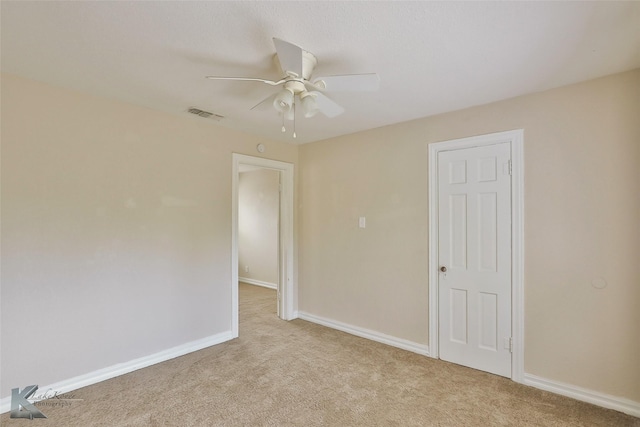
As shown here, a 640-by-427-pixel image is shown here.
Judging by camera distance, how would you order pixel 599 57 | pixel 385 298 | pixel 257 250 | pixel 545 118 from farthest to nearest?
pixel 257 250 → pixel 385 298 → pixel 545 118 → pixel 599 57

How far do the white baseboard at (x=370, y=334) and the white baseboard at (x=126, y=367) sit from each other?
1.10 metres

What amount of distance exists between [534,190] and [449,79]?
114 cm

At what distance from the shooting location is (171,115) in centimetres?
312

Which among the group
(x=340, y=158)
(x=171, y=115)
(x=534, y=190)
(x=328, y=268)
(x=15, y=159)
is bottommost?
(x=328, y=268)

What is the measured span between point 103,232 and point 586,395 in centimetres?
399

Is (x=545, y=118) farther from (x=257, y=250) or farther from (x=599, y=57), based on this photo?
(x=257, y=250)

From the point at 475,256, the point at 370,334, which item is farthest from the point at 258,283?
the point at 475,256

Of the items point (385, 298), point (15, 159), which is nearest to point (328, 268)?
point (385, 298)

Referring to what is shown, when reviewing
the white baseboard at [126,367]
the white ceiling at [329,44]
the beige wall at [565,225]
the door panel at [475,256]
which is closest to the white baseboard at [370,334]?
the beige wall at [565,225]

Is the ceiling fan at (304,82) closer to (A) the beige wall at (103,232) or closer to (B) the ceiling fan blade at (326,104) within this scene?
(B) the ceiling fan blade at (326,104)

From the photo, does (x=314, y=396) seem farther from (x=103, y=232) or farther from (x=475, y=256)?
(x=103, y=232)

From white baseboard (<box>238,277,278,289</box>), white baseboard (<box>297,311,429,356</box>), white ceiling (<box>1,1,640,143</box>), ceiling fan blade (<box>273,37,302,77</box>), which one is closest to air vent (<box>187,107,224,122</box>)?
white ceiling (<box>1,1,640,143</box>)

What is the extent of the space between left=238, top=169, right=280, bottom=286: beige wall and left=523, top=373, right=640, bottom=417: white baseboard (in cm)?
445

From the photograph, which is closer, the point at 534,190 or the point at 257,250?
the point at 534,190
